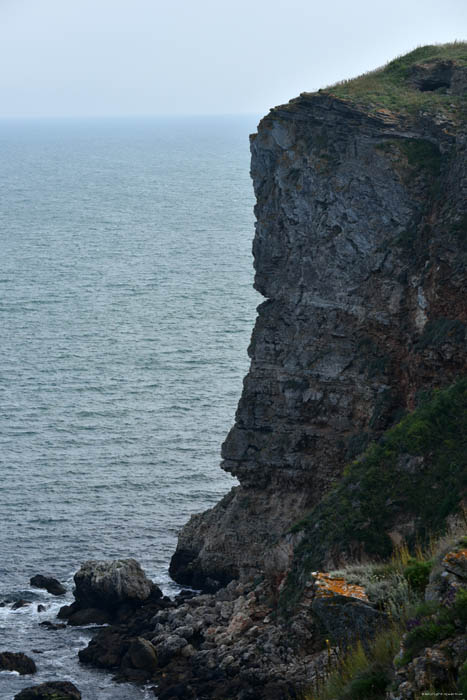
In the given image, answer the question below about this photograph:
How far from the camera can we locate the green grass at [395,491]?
42.0 metres

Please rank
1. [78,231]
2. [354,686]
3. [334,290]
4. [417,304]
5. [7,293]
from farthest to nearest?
1. [78,231]
2. [7,293]
3. [334,290]
4. [417,304]
5. [354,686]

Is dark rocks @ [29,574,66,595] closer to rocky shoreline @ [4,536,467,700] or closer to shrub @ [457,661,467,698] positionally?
rocky shoreline @ [4,536,467,700]

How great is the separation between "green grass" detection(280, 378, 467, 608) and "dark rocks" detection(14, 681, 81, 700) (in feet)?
31.6

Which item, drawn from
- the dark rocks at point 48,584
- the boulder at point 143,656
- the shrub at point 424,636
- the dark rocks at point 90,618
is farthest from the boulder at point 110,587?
the shrub at point 424,636

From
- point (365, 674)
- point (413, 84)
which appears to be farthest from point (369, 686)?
point (413, 84)

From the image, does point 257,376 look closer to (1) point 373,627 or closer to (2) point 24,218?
(1) point 373,627

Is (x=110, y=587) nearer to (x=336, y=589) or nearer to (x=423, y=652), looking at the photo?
(x=336, y=589)

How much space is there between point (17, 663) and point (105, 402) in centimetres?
3777

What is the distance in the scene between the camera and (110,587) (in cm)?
5375

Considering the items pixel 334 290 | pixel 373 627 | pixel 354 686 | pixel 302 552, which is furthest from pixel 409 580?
pixel 334 290

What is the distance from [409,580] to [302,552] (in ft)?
74.0

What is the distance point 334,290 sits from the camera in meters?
53.3

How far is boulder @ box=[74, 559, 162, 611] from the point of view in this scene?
176 feet

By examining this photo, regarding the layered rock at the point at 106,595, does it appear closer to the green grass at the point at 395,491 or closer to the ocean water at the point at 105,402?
the ocean water at the point at 105,402
